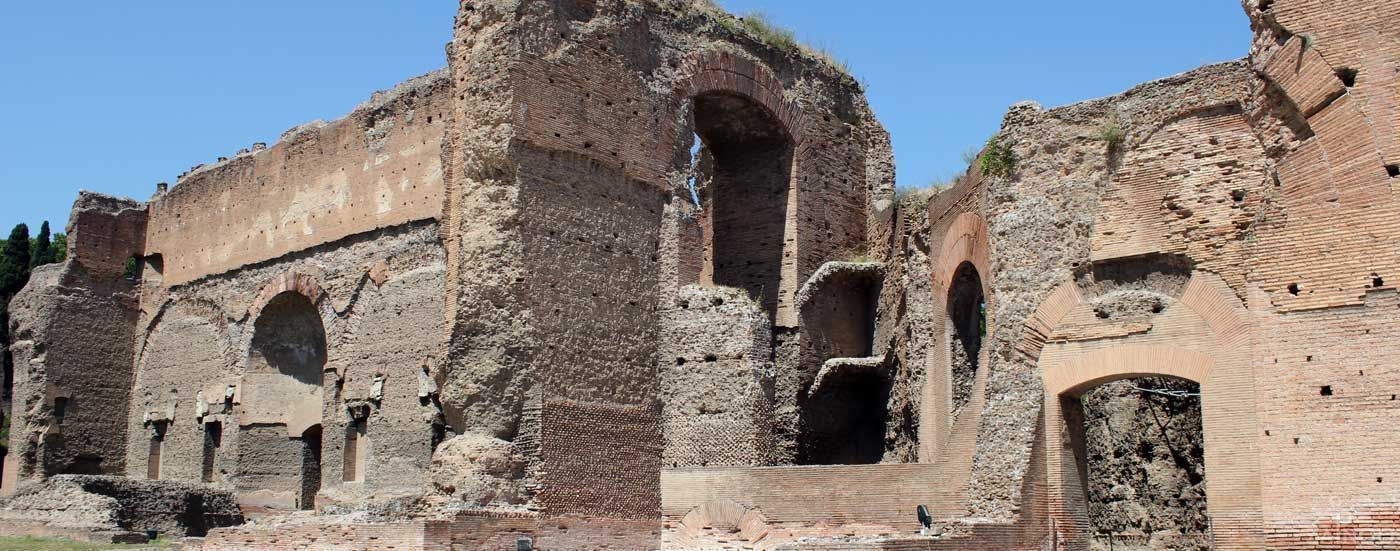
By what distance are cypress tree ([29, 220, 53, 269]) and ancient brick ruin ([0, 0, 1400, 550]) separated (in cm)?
1101

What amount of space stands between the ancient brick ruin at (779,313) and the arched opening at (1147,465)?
0.03m

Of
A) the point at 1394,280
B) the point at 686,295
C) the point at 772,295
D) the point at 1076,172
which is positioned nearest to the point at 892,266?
the point at 772,295

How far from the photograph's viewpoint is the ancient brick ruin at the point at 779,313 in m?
10.4

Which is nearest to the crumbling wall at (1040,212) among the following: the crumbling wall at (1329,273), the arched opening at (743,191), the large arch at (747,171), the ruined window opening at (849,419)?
the crumbling wall at (1329,273)

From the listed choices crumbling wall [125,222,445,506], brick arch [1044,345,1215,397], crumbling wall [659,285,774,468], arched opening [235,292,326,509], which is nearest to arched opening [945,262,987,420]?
crumbling wall [659,285,774,468]

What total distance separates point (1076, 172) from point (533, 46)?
6.16 meters

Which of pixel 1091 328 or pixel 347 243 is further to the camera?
pixel 347 243

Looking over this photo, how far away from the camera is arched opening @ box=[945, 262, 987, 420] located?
14.8 meters

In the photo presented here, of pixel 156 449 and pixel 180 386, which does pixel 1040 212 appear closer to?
pixel 180 386

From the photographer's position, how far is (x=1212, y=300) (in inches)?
434

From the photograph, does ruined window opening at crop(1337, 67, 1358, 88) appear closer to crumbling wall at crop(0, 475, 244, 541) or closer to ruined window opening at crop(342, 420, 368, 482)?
ruined window opening at crop(342, 420, 368, 482)

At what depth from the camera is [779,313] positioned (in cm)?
1770

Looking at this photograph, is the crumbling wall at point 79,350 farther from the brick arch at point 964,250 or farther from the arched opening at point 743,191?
the brick arch at point 964,250

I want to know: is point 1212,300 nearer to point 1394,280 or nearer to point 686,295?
point 1394,280
